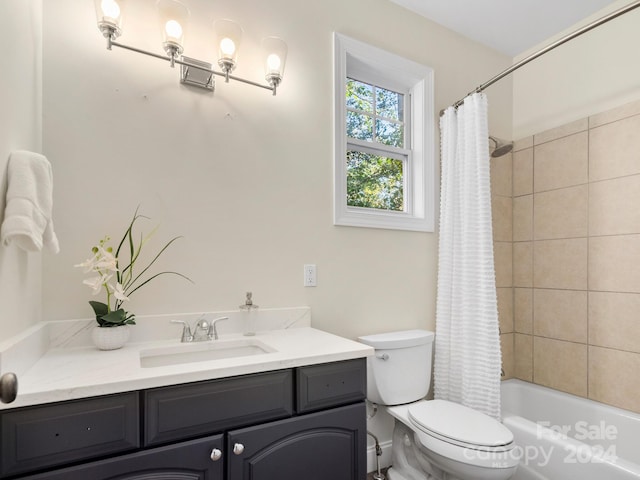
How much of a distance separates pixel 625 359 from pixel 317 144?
2.13m

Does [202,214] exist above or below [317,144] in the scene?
below

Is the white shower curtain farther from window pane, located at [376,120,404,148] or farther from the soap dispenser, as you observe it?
the soap dispenser

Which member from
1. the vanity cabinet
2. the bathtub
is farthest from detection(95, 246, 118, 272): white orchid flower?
the bathtub

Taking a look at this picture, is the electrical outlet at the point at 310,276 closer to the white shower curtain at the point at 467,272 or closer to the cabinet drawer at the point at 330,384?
the cabinet drawer at the point at 330,384

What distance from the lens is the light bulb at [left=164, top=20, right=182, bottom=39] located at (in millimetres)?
1404

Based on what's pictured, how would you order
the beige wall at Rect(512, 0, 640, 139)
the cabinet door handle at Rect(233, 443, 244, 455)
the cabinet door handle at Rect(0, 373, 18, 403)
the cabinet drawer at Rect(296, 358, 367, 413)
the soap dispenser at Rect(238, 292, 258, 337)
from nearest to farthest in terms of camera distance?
the cabinet door handle at Rect(0, 373, 18, 403) < the cabinet door handle at Rect(233, 443, 244, 455) < the cabinet drawer at Rect(296, 358, 367, 413) < the soap dispenser at Rect(238, 292, 258, 337) < the beige wall at Rect(512, 0, 640, 139)

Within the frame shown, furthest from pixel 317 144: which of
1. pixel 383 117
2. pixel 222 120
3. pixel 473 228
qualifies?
pixel 473 228

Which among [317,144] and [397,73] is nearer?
[317,144]

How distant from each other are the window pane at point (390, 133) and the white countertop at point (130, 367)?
4.57 feet

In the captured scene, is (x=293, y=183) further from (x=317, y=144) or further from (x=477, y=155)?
(x=477, y=155)

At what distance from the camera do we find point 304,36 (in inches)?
74.7

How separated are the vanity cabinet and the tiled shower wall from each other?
66.7 inches

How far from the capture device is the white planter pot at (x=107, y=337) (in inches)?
50.4

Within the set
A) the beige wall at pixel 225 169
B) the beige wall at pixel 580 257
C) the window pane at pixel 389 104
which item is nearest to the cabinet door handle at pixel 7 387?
the beige wall at pixel 225 169
